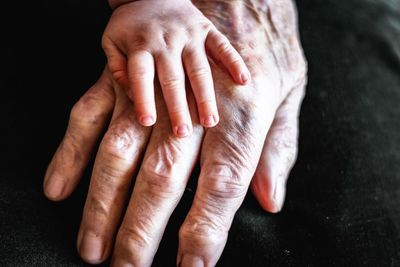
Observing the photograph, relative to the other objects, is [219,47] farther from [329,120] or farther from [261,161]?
[329,120]

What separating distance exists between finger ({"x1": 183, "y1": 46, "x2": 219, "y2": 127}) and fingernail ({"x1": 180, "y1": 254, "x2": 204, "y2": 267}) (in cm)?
22

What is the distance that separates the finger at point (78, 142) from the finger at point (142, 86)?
0.31 feet

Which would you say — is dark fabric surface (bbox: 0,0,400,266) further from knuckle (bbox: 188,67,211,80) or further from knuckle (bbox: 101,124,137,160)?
knuckle (bbox: 188,67,211,80)

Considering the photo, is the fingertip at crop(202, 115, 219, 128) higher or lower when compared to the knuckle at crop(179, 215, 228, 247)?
higher

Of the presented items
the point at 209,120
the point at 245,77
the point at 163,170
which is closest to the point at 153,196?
the point at 163,170

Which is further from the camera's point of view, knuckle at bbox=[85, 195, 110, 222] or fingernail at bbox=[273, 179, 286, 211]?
fingernail at bbox=[273, 179, 286, 211]

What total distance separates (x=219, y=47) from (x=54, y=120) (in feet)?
1.12

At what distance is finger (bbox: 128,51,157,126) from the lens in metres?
0.73

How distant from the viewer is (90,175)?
821 mm

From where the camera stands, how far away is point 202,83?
759 mm

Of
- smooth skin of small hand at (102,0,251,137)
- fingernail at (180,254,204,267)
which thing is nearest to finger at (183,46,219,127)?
smooth skin of small hand at (102,0,251,137)

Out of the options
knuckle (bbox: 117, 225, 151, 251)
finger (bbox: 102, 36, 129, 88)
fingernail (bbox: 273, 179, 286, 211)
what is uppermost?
finger (bbox: 102, 36, 129, 88)

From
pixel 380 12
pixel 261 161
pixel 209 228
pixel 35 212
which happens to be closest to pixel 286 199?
pixel 261 161

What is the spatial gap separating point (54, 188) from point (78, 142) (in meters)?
0.09
